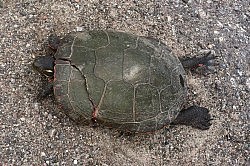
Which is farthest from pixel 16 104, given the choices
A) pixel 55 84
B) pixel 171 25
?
pixel 171 25

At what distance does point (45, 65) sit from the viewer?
10.5ft

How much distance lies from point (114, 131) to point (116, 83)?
506 millimetres

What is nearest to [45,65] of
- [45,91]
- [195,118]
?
[45,91]

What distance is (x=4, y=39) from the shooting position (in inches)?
139

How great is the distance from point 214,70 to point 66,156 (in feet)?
5.01

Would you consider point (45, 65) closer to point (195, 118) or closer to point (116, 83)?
point (116, 83)

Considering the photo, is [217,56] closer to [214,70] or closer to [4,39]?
[214,70]

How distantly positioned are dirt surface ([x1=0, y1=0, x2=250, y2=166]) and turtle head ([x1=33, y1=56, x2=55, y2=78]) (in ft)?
0.68

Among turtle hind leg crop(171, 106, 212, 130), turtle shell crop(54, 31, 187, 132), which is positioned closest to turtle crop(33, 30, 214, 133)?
turtle shell crop(54, 31, 187, 132)

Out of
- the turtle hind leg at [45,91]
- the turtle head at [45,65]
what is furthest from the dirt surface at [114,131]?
the turtle head at [45,65]

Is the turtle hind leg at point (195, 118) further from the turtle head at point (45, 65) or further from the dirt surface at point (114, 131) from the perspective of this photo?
the turtle head at point (45, 65)

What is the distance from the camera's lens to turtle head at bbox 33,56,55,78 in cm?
320

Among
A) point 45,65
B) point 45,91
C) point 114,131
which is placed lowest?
point 114,131

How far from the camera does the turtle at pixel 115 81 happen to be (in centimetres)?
300
